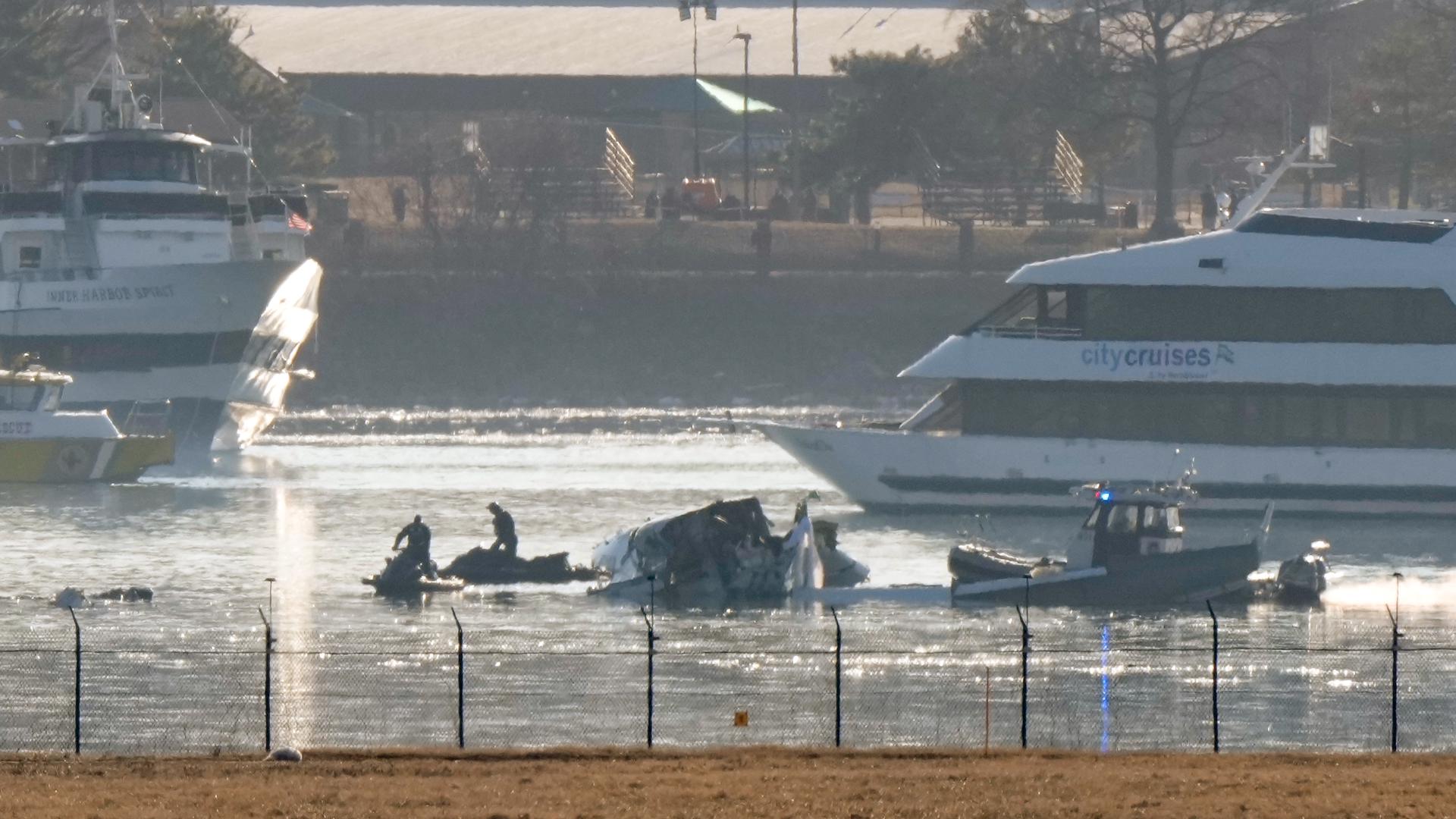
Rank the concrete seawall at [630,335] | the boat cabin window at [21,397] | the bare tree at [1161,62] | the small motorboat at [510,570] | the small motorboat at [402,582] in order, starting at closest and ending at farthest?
the small motorboat at [402,582] < the small motorboat at [510,570] < the boat cabin window at [21,397] < the concrete seawall at [630,335] < the bare tree at [1161,62]

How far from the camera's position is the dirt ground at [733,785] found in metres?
23.8

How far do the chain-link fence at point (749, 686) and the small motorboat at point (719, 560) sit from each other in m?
2.45

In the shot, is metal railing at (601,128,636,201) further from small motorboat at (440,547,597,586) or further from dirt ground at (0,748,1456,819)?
dirt ground at (0,748,1456,819)

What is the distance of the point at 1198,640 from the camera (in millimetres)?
37656

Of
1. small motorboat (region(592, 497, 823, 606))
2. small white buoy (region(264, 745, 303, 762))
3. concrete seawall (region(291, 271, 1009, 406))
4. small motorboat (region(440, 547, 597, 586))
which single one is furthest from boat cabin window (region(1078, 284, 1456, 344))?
small white buoy (region(264, 745, 303, 762))

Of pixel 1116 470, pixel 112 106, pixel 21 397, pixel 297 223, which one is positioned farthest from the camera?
pixel 297 223

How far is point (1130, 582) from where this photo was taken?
41.2 meters

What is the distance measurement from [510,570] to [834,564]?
523cm

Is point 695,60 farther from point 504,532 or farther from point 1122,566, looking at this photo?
point 1122,566

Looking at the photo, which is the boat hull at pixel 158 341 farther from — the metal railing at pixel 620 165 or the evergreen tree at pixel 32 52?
the evergreen tree at pixel 32 52

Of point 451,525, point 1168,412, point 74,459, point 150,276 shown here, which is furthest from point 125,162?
point 1168,412

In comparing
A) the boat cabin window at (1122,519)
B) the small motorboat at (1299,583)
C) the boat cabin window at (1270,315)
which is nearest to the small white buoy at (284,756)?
the boat cabin window at (1122,519)

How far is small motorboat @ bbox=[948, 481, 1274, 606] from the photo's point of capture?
1624 inches

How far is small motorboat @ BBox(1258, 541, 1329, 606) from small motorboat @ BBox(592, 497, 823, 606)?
A: 7020 millimetres
